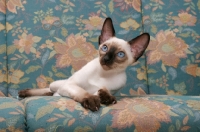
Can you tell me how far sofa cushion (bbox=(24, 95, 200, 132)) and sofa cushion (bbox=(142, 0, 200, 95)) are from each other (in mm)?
755

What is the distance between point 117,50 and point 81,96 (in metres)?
0.39

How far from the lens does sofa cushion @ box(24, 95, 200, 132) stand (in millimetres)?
1434

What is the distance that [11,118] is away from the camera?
1.40 meters

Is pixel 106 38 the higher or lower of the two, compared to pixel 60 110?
higher

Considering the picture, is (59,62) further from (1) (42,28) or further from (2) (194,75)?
(2) (194,75)

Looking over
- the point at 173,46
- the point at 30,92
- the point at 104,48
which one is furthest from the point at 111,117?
the point at 173,46

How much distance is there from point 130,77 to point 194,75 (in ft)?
1.56

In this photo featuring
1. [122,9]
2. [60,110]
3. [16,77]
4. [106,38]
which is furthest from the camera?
[122,9]

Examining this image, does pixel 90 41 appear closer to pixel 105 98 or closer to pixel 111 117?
pixel 105 98

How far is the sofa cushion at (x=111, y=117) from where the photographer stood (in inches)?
56.4

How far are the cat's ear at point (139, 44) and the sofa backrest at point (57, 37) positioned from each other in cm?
50

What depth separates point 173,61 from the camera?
7.93 feet

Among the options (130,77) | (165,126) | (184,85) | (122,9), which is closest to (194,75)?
(184,85)

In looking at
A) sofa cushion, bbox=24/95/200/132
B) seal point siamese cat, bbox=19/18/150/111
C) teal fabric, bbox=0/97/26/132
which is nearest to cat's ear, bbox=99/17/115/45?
seal point siamese cat, bbox=19/18/150/111
